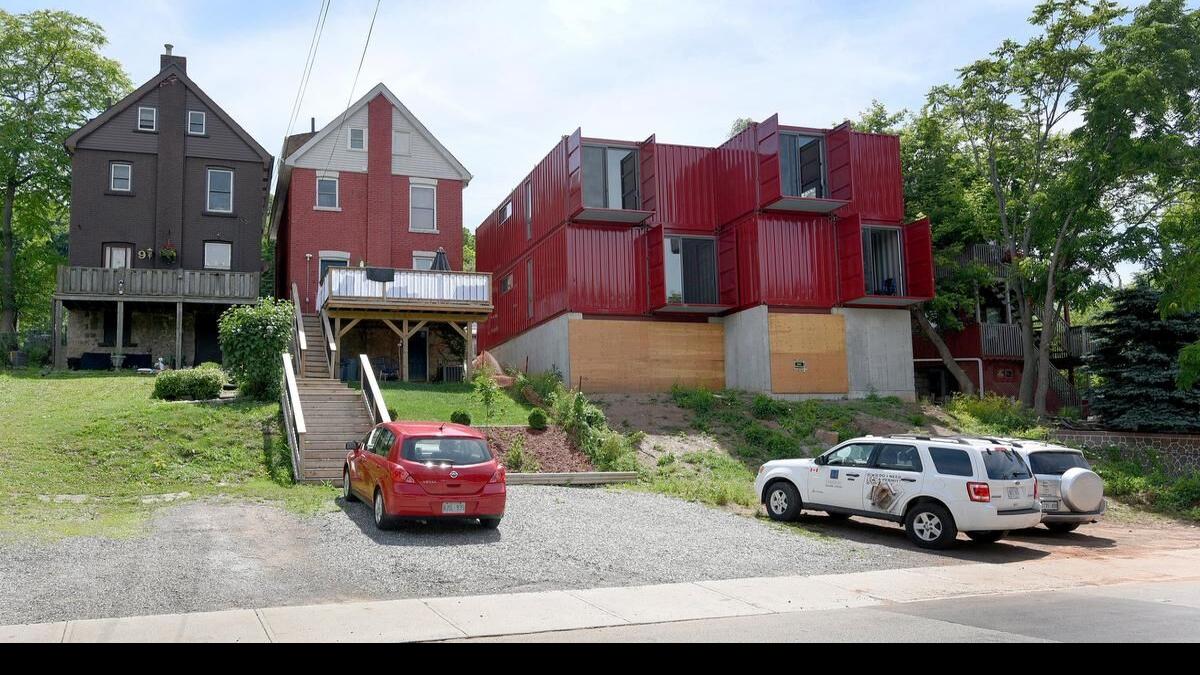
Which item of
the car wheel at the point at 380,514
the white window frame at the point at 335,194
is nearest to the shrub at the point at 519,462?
the car wheel at the point at 380,514

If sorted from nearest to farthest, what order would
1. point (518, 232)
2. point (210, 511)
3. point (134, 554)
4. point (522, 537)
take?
point (134, 554)
point (522, 537)
point (210, 511)
point (518, 232)

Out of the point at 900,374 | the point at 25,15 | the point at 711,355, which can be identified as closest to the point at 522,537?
the point at 711,355

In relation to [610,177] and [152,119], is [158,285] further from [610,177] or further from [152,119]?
[610,177]

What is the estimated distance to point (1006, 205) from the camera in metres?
33.0

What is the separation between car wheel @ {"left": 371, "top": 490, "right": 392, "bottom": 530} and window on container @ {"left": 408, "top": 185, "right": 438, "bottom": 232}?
20.9 metres

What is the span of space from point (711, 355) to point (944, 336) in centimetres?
1228

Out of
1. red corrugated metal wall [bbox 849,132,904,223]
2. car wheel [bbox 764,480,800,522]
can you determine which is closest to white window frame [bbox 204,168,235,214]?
red corrugated metal wall [bbox 849,132,904,223]

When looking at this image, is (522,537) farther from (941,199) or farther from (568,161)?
(941,199)

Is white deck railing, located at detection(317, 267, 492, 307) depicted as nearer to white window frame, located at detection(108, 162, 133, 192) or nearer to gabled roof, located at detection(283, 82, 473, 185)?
gabled roof, located at detection(283, 82, 473, 185)

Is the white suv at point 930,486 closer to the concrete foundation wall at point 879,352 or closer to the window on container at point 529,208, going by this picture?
the concrete foundation wall at point 879,352

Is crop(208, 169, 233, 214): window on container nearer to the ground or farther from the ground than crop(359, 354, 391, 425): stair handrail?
farther from the ground

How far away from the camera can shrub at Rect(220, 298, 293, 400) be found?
73.3 ft

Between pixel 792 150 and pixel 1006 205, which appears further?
pixel 1006 205

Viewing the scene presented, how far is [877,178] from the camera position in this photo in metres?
30.8
